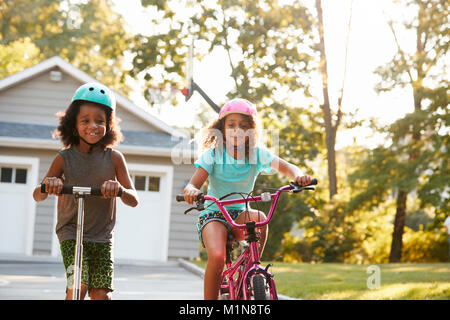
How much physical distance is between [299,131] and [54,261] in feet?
35.6

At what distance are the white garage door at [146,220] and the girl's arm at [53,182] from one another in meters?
12.7

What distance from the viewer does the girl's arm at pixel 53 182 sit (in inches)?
140

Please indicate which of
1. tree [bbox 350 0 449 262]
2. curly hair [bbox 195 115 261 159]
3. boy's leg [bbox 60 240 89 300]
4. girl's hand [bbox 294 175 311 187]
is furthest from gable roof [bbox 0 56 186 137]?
girl's hand [bbox 294 175 311 187]

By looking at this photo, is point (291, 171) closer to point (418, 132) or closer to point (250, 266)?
point (250, 266)

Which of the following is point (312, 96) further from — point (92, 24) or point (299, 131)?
point (92, 24)

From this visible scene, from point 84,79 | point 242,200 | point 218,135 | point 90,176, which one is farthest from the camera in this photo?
point 84,79

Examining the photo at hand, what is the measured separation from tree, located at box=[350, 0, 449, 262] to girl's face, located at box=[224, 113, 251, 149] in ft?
45.5

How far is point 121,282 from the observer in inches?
453

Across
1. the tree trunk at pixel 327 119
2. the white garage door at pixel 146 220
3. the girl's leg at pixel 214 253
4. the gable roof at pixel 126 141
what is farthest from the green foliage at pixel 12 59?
the girl's leg at pixel 214 253

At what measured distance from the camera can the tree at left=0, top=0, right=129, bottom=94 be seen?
3662cm

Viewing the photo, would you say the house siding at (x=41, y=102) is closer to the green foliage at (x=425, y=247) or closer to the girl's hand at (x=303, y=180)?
the green foliage at (x=425, y=247)

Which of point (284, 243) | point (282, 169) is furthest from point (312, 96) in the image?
point (282, 169)

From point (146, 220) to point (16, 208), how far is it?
10.9 feet

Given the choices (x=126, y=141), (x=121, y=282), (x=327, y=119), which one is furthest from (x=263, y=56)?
(x=121, y=282)
